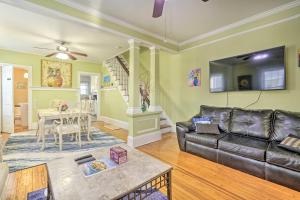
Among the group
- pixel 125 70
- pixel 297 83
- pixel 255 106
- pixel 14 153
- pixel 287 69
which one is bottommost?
pixel 14 153

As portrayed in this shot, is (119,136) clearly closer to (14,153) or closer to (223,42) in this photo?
(14,153)

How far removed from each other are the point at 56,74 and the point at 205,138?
5.62 meters

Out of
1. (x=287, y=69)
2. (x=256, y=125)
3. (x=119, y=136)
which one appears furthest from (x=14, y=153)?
(x=287, y=69)

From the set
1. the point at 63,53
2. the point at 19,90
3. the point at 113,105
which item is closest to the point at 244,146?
the point at 63,53

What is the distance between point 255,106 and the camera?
122 inches

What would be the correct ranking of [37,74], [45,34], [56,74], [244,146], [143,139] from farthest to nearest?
[56,74]
[37,74]
[143,139]
[45,34]
[244,146]

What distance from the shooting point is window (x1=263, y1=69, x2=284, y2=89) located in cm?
270

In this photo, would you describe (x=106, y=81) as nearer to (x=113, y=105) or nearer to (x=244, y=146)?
(x=113, y=105)

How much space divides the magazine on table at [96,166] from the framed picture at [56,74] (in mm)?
5140

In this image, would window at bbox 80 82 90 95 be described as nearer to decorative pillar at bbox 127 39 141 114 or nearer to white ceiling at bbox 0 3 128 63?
white ceiling at bbox 0 3 128 63

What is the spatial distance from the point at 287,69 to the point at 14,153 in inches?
215

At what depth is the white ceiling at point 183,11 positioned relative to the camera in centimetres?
252

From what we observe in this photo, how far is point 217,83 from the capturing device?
11.8 feet

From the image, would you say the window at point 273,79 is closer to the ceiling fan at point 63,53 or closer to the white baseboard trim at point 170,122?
the white baseboard trim at point 170,122
